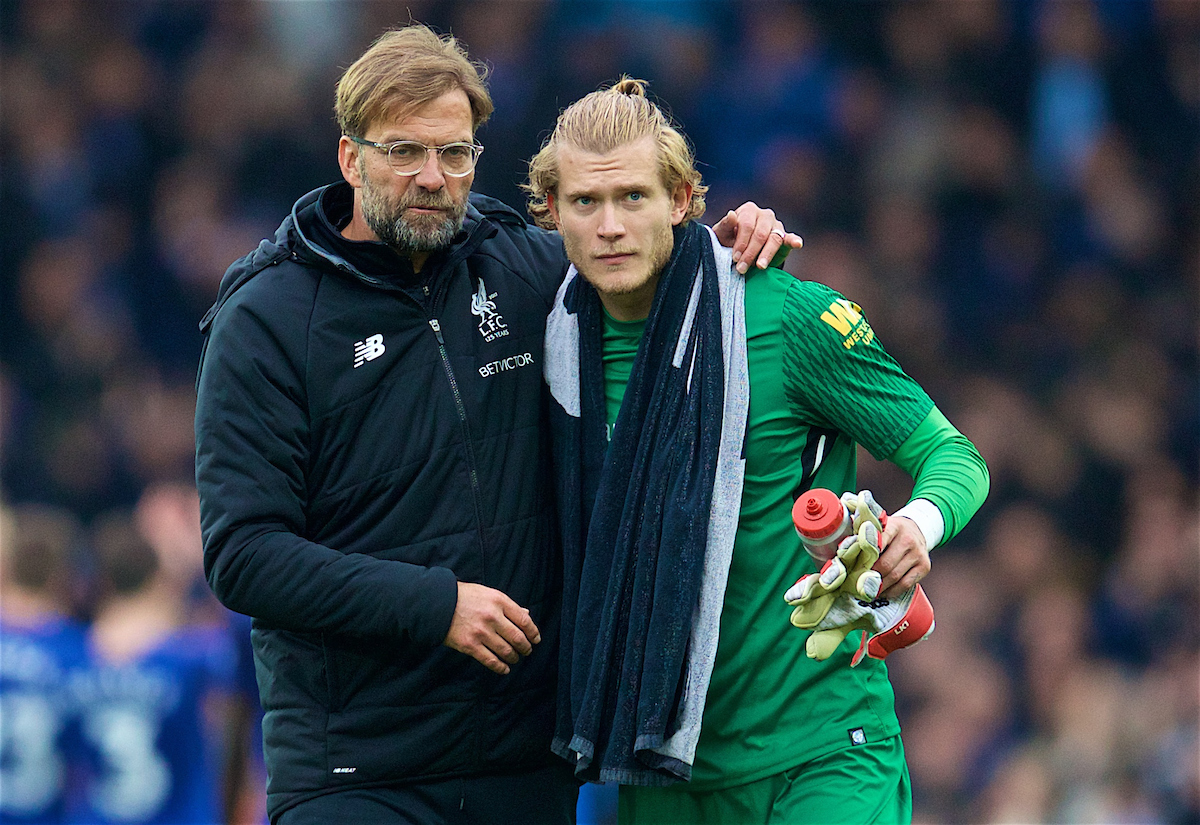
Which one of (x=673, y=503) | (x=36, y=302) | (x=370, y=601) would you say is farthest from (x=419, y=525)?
(x=36, y=302)

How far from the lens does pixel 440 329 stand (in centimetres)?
355

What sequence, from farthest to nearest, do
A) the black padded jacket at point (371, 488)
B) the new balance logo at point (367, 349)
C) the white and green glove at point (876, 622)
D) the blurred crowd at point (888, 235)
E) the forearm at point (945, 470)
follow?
the blurred crowd at point (888, 235), the new balance logo at point (367, 349), the black padded jacket at point (371, 488), the forearm at point (945, 470), the white and green glove at point (876, 622)

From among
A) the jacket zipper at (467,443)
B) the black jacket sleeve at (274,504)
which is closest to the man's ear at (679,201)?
the jacket zipper at (467,443)

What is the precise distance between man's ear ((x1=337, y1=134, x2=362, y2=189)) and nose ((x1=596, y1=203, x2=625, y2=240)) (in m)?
0.60

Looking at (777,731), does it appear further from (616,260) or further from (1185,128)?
(1185,128)

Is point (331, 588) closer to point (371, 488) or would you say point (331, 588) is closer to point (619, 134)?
point (371, 488)

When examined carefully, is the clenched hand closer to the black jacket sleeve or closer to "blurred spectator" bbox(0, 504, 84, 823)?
the black jacket sleeve

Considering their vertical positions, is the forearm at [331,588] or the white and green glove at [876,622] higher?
the forearm at [331,588]

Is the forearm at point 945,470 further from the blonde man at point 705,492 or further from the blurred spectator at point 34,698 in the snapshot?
the blurred spectator at point 34,698

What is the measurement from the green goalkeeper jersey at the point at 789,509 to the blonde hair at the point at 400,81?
831mm

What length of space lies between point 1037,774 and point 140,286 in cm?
575

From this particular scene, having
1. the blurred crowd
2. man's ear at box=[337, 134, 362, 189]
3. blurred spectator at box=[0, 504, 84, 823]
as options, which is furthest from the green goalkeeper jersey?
the blurred crowd

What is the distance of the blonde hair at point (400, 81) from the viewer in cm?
349

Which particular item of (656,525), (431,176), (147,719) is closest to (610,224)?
(431,176)
